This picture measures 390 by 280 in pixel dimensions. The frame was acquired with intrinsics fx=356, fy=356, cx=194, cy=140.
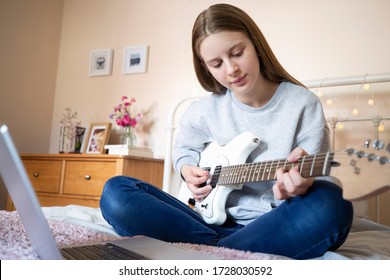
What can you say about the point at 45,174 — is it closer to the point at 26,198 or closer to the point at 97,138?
the point at 97,138

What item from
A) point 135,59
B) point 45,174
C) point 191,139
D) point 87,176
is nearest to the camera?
point 191,139

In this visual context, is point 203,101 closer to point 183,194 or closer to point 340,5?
point 183,194

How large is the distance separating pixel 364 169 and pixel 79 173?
64.3 inches

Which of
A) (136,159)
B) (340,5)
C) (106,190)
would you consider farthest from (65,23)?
(106,190)

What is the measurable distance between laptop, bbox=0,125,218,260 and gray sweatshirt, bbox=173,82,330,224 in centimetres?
38

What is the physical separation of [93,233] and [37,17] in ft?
7.17

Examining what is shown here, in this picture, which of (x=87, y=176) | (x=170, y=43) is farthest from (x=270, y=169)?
(x=170, y=43)

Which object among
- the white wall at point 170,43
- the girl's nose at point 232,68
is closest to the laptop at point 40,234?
the girl's nose at point 232,68

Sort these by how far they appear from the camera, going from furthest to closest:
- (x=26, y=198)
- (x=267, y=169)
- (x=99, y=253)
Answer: (x=267, y=169), (x=99, y=253), (x=26, y=198)

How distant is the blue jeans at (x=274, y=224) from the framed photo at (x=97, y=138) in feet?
4.37

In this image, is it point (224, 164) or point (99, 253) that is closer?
point (99, 253)

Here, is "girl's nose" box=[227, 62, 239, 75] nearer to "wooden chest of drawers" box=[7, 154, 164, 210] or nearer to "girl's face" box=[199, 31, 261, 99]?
"girl's face" box=[199, 31, 261, 99]

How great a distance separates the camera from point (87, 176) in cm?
188

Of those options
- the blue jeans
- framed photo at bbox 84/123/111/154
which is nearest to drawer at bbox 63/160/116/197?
framed photo at bbox 84/123/111/154
